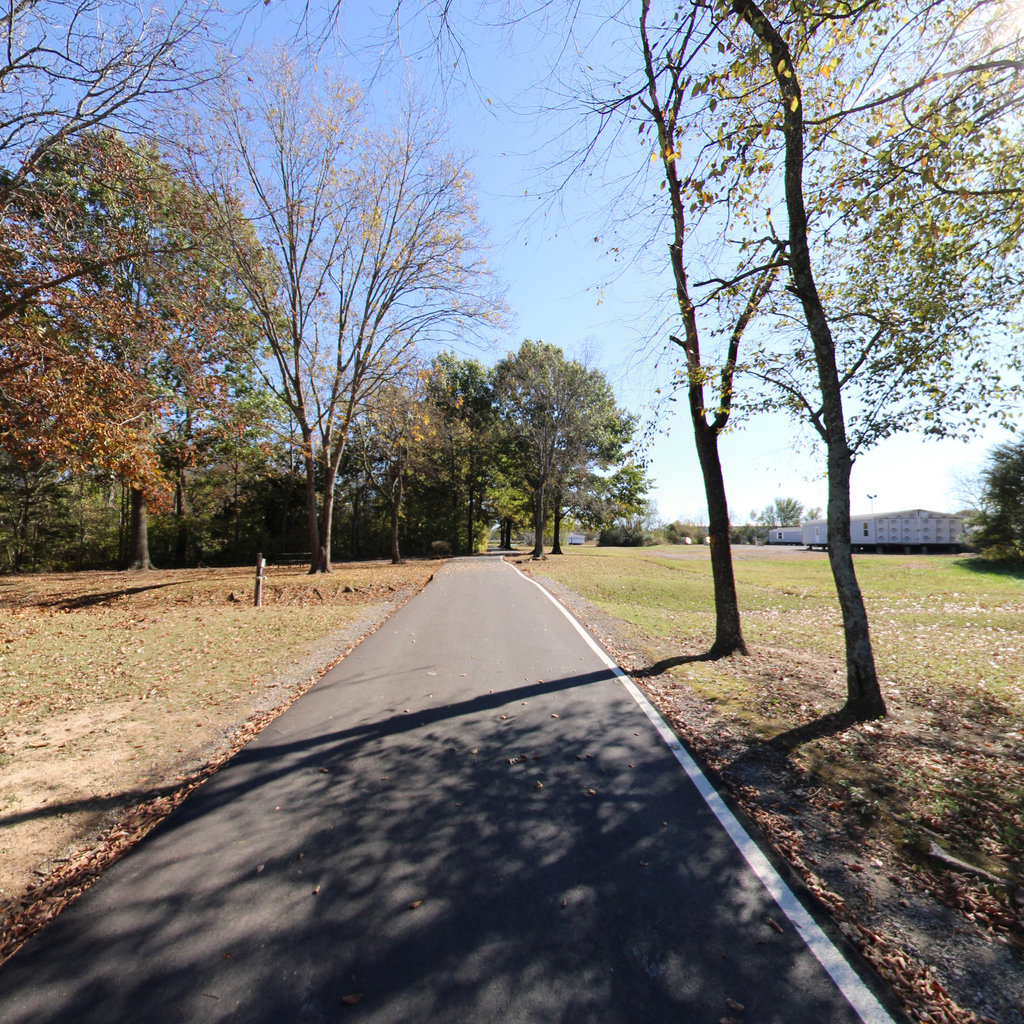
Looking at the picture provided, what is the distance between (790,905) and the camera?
2.79 metres

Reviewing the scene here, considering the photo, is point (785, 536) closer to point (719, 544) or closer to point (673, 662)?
point (719, 544)

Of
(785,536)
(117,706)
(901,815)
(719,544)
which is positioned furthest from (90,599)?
(785,536)

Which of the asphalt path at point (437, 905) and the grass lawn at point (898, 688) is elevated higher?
the asphalt path at point (437, 905)

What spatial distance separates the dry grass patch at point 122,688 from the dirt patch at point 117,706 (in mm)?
16

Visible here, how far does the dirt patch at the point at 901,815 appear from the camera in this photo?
2461 mm

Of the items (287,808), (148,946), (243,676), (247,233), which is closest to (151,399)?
(243,676)

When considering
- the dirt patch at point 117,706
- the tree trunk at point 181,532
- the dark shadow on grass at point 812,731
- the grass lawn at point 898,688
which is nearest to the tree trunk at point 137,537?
the tree trunk at point 181,532

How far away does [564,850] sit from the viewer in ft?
10.9

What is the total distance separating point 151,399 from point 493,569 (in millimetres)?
15392

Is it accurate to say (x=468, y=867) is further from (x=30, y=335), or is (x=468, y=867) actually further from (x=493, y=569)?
(x=493, y=569)

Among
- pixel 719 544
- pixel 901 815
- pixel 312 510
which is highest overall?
pixel 312 510

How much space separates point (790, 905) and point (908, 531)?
192ft

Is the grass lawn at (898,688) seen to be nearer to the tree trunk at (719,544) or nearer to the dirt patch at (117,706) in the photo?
the tree trunk at (719,544)

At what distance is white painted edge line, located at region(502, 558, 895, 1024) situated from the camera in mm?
2223
